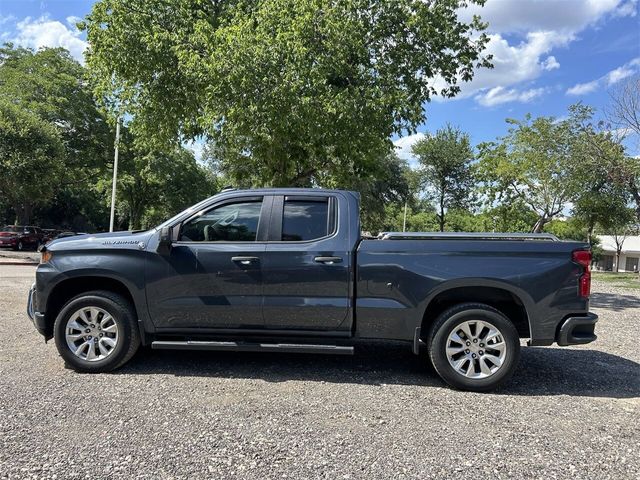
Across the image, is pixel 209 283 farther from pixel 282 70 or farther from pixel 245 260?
pixel 282 70

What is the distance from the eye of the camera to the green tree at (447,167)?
37062 mm

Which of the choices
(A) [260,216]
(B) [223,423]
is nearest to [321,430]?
(B) [223,423]

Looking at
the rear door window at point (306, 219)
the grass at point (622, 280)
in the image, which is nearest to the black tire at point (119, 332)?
the rear door window at point (306, 219)

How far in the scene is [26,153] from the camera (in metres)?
21.5

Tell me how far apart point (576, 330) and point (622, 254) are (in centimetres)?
7403

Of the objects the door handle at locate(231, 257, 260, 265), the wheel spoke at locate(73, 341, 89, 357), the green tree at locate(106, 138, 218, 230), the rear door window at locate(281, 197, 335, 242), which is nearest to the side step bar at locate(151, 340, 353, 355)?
the wheel spoke at locate(73, 341, 89, 357)

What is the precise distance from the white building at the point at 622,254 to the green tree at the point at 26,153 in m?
64.7

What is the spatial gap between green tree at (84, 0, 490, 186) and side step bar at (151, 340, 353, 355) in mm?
6769

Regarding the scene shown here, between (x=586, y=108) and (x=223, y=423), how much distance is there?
22.5m

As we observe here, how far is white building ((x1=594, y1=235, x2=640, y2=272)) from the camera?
217 ft

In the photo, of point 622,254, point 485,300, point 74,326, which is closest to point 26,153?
point 74,326

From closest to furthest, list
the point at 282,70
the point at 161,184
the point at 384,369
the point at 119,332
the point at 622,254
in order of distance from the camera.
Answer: the point at 119,332
the point at 384,369
the point at 282,70
the point at 161,184
the point at 622,254

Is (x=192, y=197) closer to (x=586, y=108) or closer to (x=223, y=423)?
(x=586, y=108)

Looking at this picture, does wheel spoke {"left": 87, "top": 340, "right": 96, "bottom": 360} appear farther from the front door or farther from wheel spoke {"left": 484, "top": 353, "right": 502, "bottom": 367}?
wheel spoke {"left": 484, "top": 353, "right": 502, "bottom": 367}
